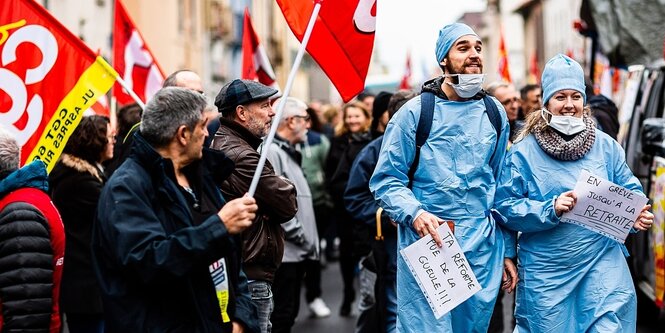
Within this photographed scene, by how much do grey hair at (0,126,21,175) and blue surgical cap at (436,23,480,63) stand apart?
208cm

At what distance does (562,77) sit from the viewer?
655 cm

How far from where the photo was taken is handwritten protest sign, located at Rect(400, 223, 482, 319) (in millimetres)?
6086

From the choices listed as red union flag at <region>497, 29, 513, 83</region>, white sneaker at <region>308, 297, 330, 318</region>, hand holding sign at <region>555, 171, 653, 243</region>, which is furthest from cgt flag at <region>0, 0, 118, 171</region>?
red union flag at <region>497, 29, 513, 83</region>

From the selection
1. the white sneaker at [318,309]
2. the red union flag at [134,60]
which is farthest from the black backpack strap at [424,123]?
the white sneaker at [318,309]

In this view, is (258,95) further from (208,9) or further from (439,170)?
(208,9)

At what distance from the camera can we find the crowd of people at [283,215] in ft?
15.5

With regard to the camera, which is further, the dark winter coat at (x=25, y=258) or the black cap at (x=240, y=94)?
the black cap at (x=240, y=94)

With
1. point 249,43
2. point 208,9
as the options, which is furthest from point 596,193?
point 208,9

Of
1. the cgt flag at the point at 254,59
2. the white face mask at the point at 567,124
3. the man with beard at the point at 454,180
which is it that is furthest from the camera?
the cgt flag at the point at 254,59

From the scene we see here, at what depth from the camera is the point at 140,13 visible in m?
34.4

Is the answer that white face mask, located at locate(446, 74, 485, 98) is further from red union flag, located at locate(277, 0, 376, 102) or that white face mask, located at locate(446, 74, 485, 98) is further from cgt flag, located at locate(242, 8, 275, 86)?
cgt flag, located at locate(242, 8, 275, 86)

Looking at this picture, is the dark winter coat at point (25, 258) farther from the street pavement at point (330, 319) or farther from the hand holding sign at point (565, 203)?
the street pavement at point (330, 319)

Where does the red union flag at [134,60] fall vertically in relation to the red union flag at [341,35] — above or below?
below

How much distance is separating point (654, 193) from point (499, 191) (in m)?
3.42
